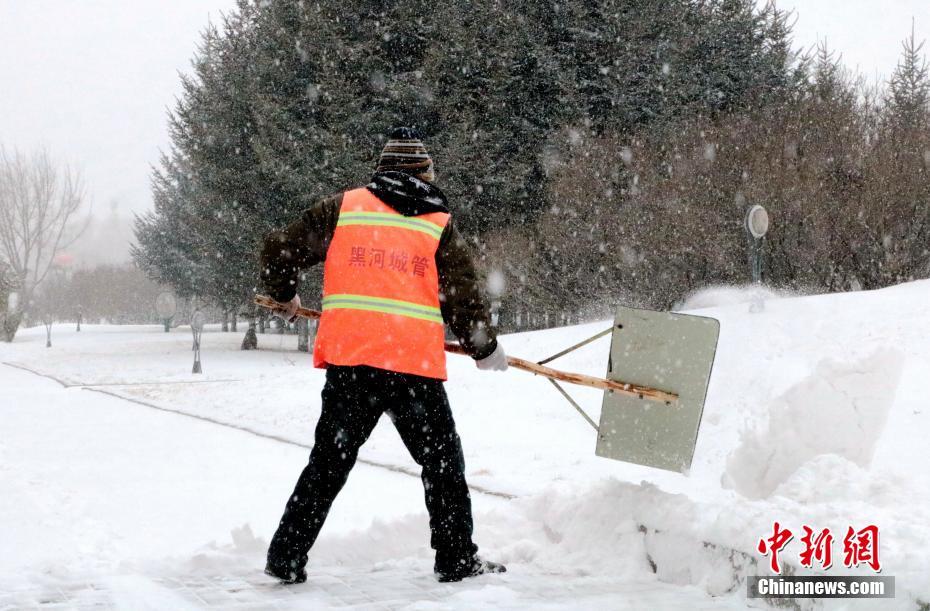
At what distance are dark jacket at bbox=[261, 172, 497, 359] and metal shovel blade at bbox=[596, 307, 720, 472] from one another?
0.80 meters

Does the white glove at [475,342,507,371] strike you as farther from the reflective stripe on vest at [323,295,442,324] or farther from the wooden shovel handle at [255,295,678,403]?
the reflective stripe on vest at [323,295,442,324]

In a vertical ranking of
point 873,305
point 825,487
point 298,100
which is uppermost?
point 298,100

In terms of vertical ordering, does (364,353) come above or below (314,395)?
above

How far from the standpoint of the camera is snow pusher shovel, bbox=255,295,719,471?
4.22 m

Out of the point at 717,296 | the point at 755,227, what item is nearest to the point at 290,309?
the point at 755,227

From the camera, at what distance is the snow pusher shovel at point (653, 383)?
422 cm

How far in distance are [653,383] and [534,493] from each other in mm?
1779

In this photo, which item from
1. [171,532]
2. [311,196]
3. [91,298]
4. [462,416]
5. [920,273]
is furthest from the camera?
[91,298]

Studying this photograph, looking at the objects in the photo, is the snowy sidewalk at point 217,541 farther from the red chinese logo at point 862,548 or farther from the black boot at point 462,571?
the red chinese logo at point 862,548

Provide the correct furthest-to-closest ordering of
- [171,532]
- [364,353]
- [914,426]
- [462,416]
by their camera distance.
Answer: [462,416] < [914,426] < [171,532] < [364,353]

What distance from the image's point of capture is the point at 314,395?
12.1m

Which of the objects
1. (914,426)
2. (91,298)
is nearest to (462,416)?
(914,426)

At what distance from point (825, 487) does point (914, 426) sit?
3.46 meters

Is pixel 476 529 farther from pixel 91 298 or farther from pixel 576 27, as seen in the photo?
pixel 91 298
